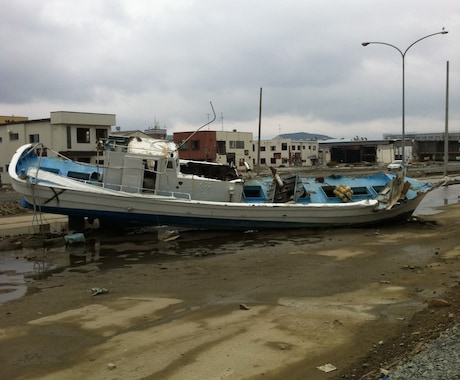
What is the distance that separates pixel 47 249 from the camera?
1491 centimetres

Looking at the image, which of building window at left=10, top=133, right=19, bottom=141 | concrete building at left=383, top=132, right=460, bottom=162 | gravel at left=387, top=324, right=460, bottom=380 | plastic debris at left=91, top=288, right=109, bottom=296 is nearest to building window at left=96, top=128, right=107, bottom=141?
building window at left=10, top=133, right=19, bottom=141

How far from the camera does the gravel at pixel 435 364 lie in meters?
4.34

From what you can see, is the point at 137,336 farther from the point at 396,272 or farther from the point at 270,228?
the point at 270,228

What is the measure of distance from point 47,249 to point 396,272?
34.6ft

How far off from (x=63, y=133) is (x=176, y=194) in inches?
984

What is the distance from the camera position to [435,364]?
4.55 meters

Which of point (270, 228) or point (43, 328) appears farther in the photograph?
point (270, 228)

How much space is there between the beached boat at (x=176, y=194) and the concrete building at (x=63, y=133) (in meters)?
21.9

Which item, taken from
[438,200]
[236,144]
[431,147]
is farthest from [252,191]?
[431,147]

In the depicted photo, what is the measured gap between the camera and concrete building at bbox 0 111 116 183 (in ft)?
126

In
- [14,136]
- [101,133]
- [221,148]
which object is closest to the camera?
[101,133]

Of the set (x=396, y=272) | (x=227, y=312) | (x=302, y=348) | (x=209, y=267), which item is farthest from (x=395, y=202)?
(x=302, y=348)

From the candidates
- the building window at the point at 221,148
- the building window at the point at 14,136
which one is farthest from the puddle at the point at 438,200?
the building window at the point at 221,148

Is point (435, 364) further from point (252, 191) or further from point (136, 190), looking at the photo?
point (252, 191)
